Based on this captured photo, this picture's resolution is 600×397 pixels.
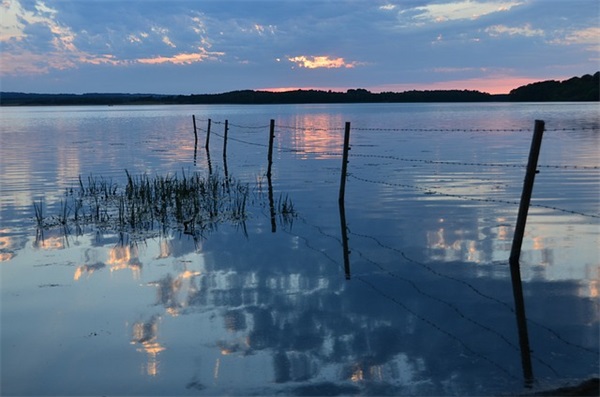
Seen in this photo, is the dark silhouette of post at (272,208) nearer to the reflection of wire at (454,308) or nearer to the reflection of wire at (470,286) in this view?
the reflection of wire at (470,286)

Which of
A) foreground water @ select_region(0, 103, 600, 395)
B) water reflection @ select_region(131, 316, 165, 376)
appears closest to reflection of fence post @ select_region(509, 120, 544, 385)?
foreground water @ select_region(0, 103, 600, 395)

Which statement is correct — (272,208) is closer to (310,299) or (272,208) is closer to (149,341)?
(310,299)

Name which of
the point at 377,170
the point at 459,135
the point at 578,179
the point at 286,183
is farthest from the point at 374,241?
the point at 459,135

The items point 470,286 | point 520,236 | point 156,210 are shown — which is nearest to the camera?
point 470,286

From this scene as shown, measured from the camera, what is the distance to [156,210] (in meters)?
19.1

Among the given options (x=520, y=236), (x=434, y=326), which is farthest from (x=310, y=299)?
(x=520, y=236)

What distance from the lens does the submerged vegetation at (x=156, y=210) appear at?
17.3 m

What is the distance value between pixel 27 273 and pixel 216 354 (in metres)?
6.20

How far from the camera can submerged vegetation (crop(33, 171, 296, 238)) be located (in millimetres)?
17312

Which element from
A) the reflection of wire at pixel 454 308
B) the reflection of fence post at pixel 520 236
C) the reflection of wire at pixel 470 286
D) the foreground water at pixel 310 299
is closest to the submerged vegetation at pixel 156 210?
the foreground water at pixel 310 299

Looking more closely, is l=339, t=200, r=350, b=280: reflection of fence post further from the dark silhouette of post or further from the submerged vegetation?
the dark silhouette of post

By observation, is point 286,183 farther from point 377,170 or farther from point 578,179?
point 578,179

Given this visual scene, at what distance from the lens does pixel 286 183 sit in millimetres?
27188

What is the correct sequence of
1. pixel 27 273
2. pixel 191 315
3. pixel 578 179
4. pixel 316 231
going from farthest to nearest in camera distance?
pixel 578 179, pixel 316 231, pixel 27 273, pixel 191 315
